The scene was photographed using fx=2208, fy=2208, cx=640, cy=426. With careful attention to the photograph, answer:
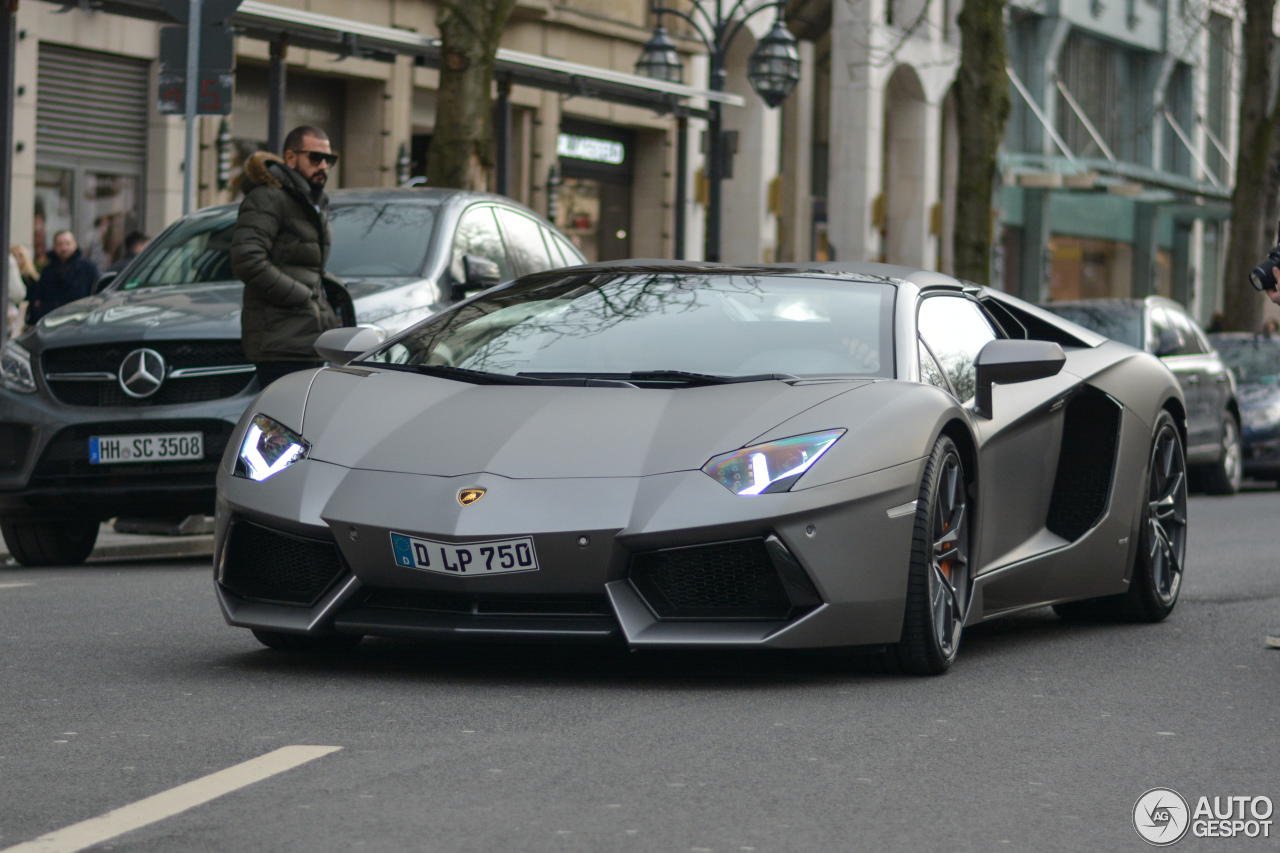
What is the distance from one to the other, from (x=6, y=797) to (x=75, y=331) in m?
5.64

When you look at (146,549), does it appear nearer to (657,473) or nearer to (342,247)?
(342,247)

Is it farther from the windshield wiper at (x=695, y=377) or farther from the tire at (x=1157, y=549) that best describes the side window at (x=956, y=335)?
the tire at (x=1157, y=549)

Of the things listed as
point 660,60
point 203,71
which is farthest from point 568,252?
point 660,60

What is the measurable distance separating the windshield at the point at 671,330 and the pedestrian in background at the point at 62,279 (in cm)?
1117

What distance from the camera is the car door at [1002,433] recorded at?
6699 millimetres

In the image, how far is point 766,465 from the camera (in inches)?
226

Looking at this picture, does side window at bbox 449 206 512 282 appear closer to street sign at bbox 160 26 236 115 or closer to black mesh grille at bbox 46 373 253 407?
street sign at bbox 160 26 236 115

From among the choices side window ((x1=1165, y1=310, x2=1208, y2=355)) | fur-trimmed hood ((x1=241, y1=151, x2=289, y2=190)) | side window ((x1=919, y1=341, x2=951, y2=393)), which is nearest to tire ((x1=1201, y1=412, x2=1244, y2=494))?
side window ((x1=1165, y1=310, x2=1208, y2=355))

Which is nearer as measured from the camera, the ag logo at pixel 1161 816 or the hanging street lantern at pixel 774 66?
the ag logo at pixel 1161 816

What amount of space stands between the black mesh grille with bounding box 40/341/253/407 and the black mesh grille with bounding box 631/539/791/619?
4310mm

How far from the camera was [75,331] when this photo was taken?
9.67 metres

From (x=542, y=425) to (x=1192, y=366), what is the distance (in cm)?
1299

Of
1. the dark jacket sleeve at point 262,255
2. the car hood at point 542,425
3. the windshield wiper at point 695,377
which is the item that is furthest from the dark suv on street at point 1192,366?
the car hood at point 542,425

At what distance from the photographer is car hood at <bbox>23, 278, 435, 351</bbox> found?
9594mm
